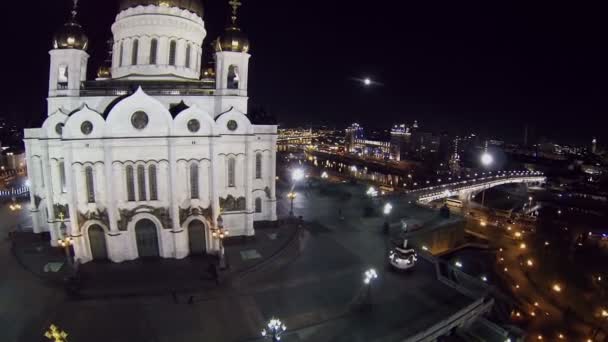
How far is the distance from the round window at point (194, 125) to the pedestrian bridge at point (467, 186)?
3012 centimetres

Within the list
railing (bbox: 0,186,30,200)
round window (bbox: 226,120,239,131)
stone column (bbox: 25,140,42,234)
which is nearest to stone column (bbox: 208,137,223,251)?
round window (bbox: 226,120,239,131)

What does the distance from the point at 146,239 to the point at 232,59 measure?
12.5 meters

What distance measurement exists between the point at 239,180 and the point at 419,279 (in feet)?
41.1

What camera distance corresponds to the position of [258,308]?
15797mm

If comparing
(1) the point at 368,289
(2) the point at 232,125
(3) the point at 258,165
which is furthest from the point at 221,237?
(1) the point at 368,289

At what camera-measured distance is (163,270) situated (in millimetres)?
18641

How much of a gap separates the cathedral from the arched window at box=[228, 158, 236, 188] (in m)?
0.07

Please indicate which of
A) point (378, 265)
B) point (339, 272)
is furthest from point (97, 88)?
point (378, 265)

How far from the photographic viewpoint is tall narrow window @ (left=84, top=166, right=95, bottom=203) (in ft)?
60.3

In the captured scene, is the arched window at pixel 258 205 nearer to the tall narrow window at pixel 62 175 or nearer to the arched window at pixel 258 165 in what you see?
the arched window at pixel 258 165

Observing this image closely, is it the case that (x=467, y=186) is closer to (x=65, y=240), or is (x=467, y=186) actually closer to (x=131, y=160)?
(x=131, y=160)

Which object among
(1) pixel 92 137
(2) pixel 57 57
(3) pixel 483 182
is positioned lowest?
(3) pixel 483 182

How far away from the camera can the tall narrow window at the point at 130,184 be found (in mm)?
18820

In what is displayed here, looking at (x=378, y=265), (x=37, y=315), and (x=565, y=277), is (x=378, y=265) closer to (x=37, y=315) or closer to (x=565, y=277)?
(x=37, y=315)
